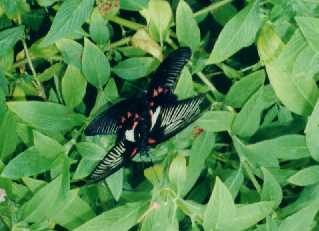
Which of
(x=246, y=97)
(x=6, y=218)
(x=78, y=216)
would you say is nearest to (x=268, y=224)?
(x=246, y=97)

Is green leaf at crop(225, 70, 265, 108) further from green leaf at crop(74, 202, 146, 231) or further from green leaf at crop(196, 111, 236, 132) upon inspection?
green leaf at crop(74, 202, 146, 231)

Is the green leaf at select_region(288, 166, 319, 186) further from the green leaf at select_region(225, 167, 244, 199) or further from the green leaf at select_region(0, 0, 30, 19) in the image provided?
the green leaf at select_region(0, 0, 30, 19)

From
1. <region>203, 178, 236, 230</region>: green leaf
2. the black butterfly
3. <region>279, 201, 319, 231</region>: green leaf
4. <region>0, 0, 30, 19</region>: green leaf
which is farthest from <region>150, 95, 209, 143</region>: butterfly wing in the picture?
<region>0, 0, 30, 19</region>: green leaf

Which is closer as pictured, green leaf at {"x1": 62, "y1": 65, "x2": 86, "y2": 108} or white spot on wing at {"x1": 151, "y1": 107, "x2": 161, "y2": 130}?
white spot on wing at {"x1": 151, "y1": 107, "x2": 161, "y2": 130}

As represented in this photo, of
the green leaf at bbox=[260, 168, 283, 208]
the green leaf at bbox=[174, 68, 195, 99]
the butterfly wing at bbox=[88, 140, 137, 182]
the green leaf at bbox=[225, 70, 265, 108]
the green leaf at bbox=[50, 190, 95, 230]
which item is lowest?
the green leaf at bbox=[50, 190, 95, 230]

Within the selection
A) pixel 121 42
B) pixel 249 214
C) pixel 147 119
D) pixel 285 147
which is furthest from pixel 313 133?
pixel 121 42

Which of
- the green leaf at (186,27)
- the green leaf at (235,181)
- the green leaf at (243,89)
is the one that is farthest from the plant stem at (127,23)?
the green leaf at (235,181)

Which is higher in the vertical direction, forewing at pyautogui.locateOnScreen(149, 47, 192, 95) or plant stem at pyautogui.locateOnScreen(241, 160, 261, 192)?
forewing at pyautogui.locateOnScreen(149, 47, 192, 95)
